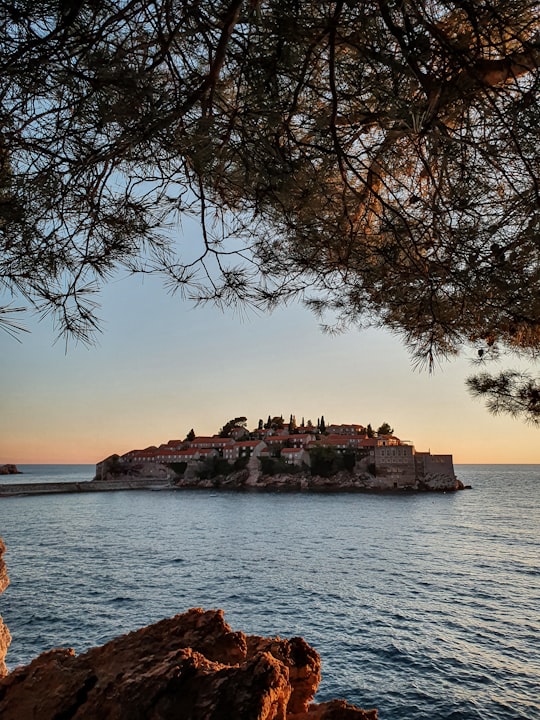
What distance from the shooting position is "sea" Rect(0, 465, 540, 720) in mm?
9055

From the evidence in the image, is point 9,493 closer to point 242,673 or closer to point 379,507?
point 379,507

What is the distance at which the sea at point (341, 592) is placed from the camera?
9055 mm

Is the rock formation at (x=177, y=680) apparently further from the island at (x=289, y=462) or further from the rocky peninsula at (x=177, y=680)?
the island at (x=289, y=462)

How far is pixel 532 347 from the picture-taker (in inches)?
109

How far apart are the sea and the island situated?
63.6 ft

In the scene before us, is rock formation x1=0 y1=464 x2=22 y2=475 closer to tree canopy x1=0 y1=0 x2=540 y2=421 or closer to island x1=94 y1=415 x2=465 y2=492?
island x1=94 y1=415 x2=465 y2=492

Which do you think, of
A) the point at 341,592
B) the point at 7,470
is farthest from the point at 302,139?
the point at 7,470

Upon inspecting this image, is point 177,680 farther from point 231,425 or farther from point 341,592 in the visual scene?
point 231,425

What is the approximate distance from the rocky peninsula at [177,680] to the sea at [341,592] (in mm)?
6108

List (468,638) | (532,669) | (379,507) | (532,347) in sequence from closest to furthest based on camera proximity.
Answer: (532,347), (532,669), (468,638), (379,507)

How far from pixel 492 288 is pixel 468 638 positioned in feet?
37.9

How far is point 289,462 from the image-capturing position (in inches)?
2351

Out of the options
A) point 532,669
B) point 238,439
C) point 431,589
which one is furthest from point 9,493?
point 532,669

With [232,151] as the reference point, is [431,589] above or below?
below
